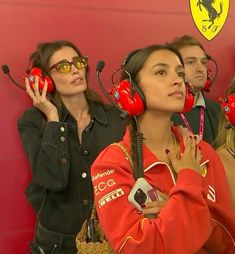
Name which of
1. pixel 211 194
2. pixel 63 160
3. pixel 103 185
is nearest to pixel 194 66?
pixel 63 160

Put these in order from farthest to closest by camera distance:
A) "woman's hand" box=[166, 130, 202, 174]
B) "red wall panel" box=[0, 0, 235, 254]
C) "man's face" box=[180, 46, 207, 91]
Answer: "man's face" box=[180, 46, 207, 91] < "red wall panel" box=[0, 0, 235, 254] < "woman's hand" box=[166, 130, 202, 174]

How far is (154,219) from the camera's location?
1.50m

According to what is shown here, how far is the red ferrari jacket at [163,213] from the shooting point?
4.81 ft

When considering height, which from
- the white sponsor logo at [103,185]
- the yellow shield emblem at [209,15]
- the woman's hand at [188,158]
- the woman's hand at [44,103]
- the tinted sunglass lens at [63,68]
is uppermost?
the yellow shield emblem at [209,15]

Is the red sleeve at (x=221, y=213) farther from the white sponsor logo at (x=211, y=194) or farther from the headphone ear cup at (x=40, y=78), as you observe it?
the headphone ear cup at (x=40, y=78)

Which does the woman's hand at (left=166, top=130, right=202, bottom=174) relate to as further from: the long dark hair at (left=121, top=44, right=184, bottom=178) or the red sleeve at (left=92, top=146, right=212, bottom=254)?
the long dark hair at (left=121, top=44, right=184, bottom=178)

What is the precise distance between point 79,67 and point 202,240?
1.30 metres

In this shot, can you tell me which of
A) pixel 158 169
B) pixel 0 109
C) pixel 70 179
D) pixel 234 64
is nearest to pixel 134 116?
pixel 158 169

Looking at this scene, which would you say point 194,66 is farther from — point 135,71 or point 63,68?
point 135,71

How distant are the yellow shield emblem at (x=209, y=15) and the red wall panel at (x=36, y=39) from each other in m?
0.25

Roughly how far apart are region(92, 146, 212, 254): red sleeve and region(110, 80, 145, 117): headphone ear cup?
9.9 inches

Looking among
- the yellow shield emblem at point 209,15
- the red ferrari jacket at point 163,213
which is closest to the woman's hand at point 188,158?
the red ferrari jacket at point 163,213

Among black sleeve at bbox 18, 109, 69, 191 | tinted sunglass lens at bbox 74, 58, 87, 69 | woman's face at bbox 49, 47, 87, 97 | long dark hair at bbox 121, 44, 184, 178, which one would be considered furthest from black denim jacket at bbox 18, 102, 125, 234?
long dark hair at bbox 121, 44, 184, 178

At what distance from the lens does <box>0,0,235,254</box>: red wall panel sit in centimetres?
257
